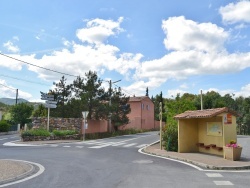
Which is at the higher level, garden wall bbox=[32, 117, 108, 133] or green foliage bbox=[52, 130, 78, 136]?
garden wall bbox=[32, 117, 108, 133]

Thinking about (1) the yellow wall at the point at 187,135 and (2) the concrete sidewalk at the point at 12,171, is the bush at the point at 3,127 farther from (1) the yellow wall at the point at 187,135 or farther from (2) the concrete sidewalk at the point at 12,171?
(2) the concrete sidewalk at the point at 12,171

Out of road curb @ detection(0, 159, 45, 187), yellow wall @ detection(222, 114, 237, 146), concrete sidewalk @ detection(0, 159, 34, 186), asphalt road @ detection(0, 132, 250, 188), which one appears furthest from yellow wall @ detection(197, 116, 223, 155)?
concrete sidewalk @ detection(0, 159, 34, 186)

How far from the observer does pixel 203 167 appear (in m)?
12.2

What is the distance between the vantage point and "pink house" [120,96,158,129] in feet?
182

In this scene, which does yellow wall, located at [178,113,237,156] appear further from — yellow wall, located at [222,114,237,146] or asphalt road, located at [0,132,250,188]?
asphalt road, located at [0,132,250,188]

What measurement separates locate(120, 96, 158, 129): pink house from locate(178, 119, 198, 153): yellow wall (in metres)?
35.7

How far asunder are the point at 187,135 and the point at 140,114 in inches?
1497

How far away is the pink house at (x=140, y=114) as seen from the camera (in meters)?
55.5

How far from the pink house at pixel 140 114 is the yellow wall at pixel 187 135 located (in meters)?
35.7

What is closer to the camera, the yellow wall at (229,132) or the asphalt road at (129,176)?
the asphalt road at (129,176)

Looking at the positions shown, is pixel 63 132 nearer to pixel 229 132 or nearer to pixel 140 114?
pixel 229 132

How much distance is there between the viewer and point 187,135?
18141 mm

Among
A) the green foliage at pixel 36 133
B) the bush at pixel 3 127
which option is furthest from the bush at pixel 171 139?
the bush at pixel 3 127

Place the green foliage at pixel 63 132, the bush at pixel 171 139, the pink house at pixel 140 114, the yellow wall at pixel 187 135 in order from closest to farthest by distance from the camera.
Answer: the yellow wall at pixel 187 135, the bush at pixel 171 139, the green foliage at pixel 63 132, the pink house at pixel 140 114
